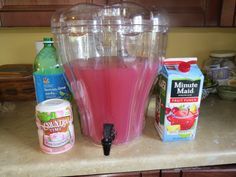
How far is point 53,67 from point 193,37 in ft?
2.41

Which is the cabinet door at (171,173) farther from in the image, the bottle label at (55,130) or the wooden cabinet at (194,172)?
the bottle label at (55,130)

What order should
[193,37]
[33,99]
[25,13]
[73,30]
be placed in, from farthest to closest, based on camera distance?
1. [193,37]
2. [33,99]
3. [25,13]
4. [73,30]

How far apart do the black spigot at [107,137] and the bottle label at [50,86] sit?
0.72 ft

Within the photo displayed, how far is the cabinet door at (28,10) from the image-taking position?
73 cm

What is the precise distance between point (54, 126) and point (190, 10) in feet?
1.95

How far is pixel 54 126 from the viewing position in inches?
23.6

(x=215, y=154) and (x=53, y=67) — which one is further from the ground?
(x=53, y=67)

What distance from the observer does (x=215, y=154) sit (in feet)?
2.09

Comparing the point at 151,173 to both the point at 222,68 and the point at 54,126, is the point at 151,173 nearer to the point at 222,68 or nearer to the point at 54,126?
the point at 54,126

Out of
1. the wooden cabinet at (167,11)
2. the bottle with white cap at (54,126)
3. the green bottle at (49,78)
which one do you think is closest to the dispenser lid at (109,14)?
the wooden cabinet at (167,11)

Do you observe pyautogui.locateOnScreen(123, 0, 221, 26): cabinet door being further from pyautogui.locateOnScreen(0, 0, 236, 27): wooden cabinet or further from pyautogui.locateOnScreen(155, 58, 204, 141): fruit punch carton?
pyautogui.locateOnScreen(155, 58, 204, 141): fruit punch carton

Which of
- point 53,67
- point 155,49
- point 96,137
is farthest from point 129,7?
point 96,137

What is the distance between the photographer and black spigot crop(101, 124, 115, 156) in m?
0.59

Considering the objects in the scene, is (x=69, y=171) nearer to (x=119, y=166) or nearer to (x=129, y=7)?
(x=119, y=166)
